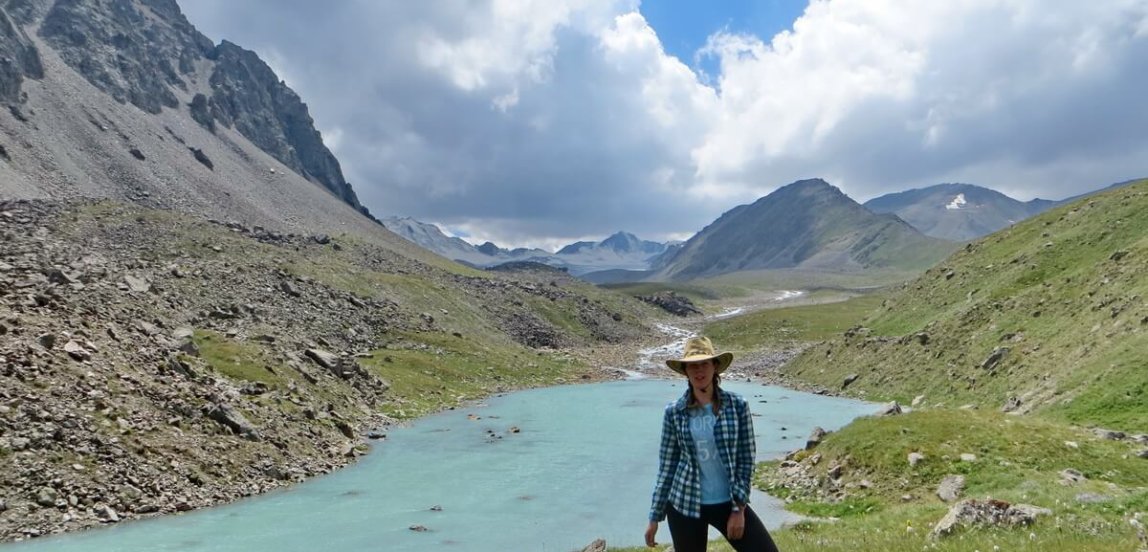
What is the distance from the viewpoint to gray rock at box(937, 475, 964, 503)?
27.1 m

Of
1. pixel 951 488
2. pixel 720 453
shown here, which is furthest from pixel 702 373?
pixel 951 488

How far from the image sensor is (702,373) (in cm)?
1024

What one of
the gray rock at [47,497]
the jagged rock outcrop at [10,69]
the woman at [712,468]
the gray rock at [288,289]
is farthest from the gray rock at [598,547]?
the jagged rock outcrop at [10,69]

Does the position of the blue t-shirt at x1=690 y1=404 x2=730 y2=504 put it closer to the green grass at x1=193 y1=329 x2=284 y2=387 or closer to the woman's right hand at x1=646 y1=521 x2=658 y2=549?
the woman's right hand at x1=646 y1=521 x2=658 y2=549

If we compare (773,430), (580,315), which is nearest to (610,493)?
(773,430)

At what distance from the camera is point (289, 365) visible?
193 ft

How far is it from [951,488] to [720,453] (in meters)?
22.5

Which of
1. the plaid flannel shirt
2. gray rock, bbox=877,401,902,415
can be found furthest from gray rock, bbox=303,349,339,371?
the plaid flannel shirt

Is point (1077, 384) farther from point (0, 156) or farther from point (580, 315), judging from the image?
point (0, 156)

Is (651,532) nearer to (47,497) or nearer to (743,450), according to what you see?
(743,450)

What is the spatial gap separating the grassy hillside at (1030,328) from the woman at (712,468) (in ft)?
112

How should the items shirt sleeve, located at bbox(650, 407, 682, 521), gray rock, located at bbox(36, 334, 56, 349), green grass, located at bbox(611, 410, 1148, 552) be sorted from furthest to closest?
gray rock, located at bbox(36, 334, 56, 349) < green grass, located at bbox(611, 410, 1148, 552) < shirt sleeve, located at bbox(650, 407, 682, 521)

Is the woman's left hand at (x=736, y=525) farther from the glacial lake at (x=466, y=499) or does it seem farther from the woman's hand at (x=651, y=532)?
the glacial lake at (x=466, y=499)

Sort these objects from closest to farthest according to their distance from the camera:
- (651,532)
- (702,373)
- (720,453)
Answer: (720,453) → (702,373) → (651,532)
